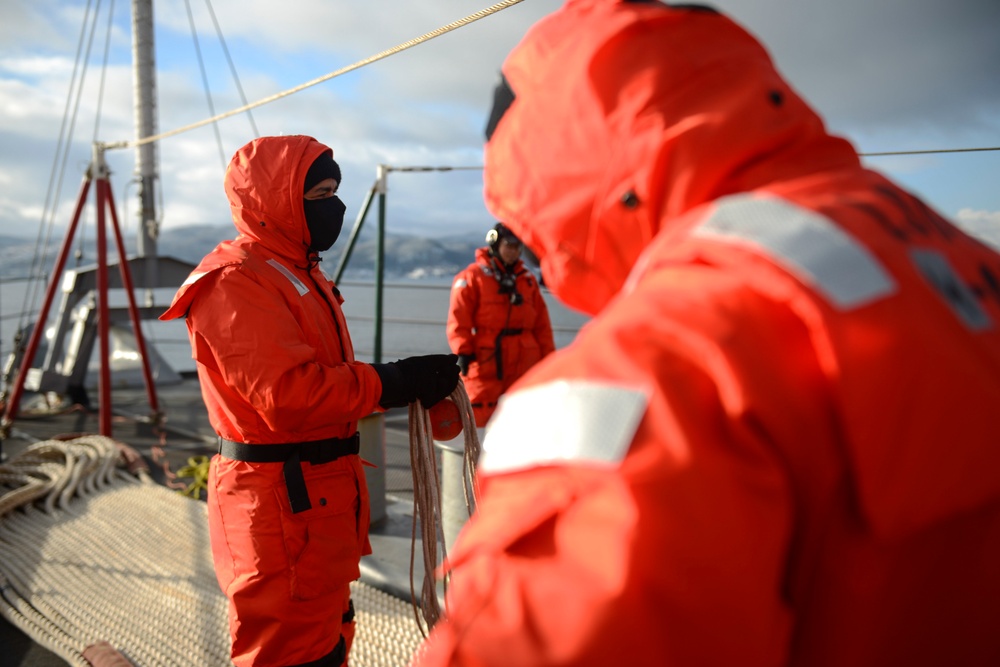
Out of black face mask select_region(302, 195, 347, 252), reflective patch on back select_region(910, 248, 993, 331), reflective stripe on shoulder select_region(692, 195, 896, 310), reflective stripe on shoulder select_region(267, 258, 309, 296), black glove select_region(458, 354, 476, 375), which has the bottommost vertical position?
black glove select_region(458, 354, 476, 375)

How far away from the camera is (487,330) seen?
4.62 metres

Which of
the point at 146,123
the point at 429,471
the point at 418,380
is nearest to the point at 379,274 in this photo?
the point at 418,380

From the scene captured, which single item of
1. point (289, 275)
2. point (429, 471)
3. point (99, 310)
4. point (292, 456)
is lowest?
point (99, 310)

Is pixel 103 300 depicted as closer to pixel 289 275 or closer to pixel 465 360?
pixel 465 360

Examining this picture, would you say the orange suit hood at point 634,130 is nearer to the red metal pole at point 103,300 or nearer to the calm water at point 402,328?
the red metal pole at point 103,300

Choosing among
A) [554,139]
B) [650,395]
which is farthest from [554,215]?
[650,395]

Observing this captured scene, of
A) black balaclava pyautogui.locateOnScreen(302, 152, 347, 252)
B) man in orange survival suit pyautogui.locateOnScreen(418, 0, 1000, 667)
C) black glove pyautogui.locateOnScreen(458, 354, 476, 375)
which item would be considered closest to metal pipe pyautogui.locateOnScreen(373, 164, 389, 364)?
black glove pyautogui.locateOnScreen(458, 354, 476, 375)

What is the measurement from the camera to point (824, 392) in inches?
22.5

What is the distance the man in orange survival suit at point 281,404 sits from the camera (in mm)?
1841

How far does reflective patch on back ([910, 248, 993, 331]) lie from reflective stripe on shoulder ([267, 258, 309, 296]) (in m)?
1.65

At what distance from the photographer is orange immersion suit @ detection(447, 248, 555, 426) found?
15.0 ft

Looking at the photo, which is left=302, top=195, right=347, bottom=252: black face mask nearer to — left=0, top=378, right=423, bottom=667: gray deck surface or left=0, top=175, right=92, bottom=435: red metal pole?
left=0, top=378, right=423, bottom=667: gray deck surface

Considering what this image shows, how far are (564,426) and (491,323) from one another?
4015 mm

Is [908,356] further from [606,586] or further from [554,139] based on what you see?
[554,139]
